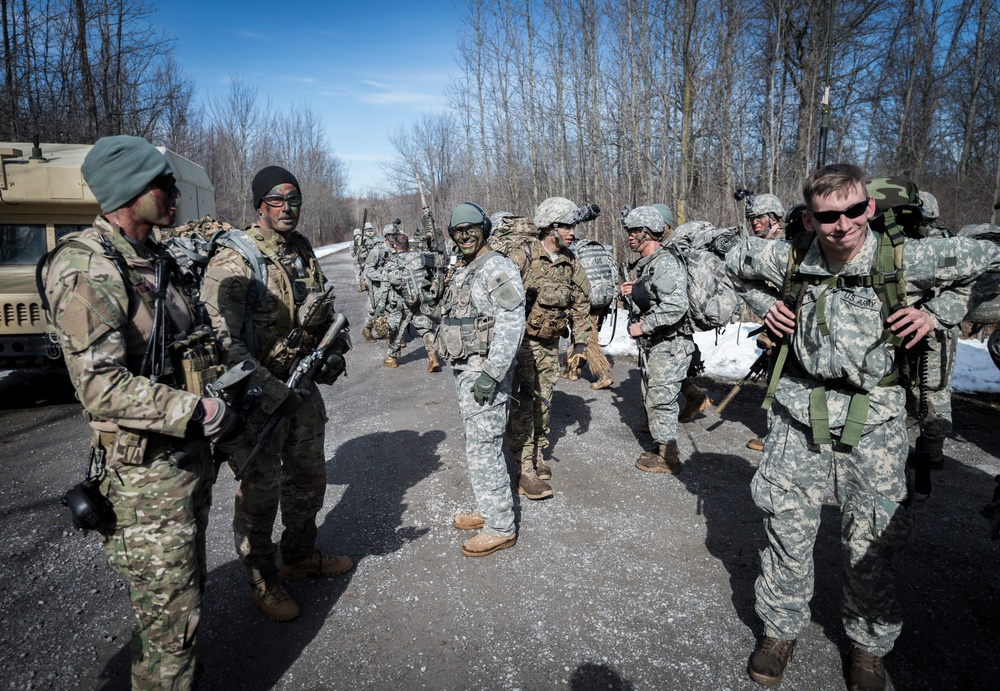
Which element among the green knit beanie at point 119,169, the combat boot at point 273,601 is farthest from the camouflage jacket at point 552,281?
the green knit beanie at point 119,169

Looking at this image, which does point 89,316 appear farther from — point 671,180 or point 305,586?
point 671,180

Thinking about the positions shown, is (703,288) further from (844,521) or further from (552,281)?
(844,521)

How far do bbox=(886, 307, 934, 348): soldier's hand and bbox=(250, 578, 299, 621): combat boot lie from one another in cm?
306

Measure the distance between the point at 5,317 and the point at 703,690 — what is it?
7370 millimetres

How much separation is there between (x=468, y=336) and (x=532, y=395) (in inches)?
43.8

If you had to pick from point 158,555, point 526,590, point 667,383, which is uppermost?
point 158,555

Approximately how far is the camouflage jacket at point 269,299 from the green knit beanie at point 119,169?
672mm

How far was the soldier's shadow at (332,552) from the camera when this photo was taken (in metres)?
2.65

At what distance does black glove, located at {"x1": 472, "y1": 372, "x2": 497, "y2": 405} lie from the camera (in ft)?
10.3

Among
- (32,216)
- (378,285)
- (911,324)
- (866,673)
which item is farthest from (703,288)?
(32,216)

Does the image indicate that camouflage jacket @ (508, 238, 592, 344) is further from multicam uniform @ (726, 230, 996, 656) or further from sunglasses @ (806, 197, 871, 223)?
sunglasses @ (806, 197, 871, 223)

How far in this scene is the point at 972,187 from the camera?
15.3 meters

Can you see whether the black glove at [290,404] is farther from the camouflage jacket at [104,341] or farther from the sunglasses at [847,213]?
the sunglasses at [847,213]

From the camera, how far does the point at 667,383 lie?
4570 millimetres
